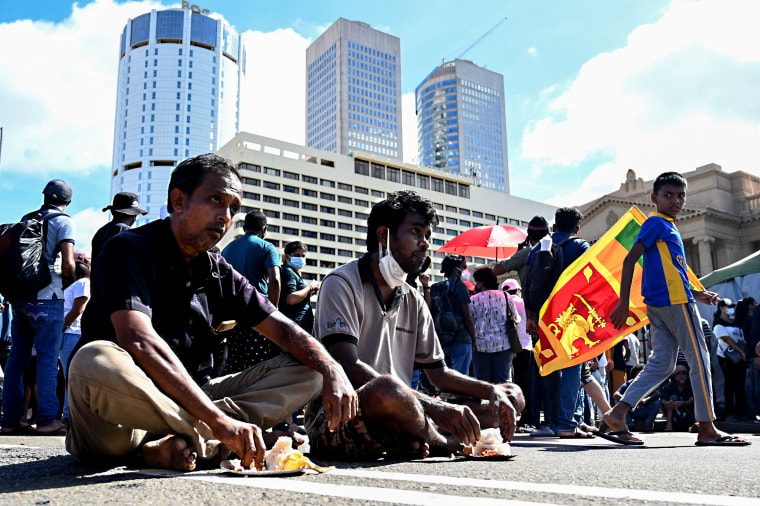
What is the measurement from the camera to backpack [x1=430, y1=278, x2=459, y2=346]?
23.1ft

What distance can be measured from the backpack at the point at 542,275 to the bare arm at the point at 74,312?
14.6ft

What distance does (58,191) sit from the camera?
562 centimetres

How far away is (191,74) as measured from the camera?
139m

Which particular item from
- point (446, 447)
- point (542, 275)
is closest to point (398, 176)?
point (542, 275)

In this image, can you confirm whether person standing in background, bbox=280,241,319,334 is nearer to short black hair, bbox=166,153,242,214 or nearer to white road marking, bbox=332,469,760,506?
short black hair, bbox=166,153,242,214

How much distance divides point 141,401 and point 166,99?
145714 millimetres

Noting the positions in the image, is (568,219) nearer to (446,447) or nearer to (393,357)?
(393,357)

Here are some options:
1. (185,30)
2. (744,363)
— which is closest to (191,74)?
(185,30)

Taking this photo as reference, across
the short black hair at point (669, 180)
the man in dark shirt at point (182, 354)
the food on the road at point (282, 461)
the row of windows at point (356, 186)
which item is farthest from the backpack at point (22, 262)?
the row of windows at point (356, 186)

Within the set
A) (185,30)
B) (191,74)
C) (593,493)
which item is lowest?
(593,493)

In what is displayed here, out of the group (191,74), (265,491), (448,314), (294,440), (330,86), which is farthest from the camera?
(330,86)

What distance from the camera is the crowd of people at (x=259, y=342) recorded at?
220cm

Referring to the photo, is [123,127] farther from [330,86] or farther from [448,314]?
[448,314]

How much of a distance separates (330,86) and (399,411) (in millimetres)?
192155
